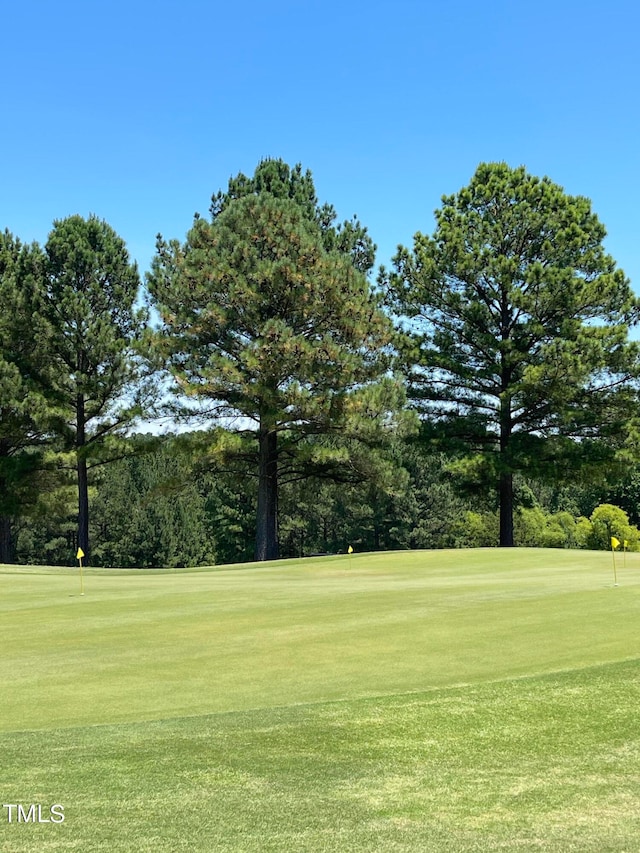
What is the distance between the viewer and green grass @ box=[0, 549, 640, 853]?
4.46 m

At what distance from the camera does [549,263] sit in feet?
112

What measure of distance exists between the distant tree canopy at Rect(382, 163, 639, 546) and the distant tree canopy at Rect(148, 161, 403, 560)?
3.25m

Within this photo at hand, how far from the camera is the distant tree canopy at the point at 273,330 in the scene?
102ft

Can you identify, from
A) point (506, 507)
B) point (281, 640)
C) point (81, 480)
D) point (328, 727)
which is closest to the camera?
point (328, 727)

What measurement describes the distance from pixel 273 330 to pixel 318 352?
213 centimetres

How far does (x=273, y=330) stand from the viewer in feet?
99.7

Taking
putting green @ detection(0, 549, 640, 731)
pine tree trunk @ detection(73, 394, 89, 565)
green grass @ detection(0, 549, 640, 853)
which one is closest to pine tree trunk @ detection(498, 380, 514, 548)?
putting green @ detection(0, 549, 640, 731)

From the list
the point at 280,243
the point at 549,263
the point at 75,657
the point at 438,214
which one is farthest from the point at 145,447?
the point at 75,657

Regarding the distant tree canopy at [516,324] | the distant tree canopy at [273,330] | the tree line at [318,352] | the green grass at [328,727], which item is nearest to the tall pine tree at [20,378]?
the tree line at [318,352]

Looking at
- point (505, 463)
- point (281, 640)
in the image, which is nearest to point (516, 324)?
point (505, 463)

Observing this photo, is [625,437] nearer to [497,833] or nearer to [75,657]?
[75,657]

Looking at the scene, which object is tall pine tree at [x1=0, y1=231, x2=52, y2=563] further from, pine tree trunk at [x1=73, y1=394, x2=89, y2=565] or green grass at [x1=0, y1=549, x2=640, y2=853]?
green grass at [x1=0, y1=549, x2=640, y2=853]

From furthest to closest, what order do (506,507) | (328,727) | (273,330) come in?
1. (506,507)
2. (273,330)
3. (328,727)

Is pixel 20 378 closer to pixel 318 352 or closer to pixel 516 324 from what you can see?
pixel 318 352
